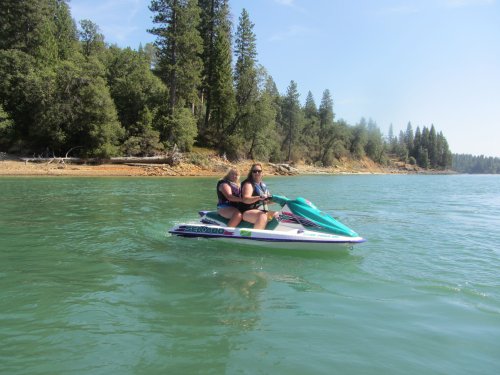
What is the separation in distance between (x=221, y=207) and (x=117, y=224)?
3.80 meters

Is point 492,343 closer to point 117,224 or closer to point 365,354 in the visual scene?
point 365,354

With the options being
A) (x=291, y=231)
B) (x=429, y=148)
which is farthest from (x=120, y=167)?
(x=429, y=148)

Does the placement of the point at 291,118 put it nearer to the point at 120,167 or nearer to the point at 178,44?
the point at 178,44

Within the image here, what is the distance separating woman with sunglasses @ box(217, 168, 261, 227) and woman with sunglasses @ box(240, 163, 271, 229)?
4.9 inches

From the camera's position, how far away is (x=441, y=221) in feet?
44.9

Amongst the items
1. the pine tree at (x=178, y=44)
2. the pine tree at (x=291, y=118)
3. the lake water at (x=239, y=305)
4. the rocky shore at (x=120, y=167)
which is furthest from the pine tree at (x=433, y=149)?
the lake water at (x=239, y=305)

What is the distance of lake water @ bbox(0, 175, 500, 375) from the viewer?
13.3ft

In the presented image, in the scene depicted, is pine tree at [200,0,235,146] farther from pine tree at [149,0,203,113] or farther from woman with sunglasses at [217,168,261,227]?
woman with sunglasses at [217,168,261,227]

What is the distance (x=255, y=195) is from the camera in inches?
354

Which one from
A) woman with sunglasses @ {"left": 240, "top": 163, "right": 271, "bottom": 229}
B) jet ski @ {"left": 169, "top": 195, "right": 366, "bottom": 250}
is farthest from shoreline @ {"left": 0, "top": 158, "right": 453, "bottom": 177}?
woman with sunglasses @ {"left": 240, "top": 163, "right": 271, "bottom": 229}

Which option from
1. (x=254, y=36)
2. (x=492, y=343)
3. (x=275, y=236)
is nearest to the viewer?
(x=492, y=343)

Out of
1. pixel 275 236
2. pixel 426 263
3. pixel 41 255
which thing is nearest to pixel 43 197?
pixel 41 255

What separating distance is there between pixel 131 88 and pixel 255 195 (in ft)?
125

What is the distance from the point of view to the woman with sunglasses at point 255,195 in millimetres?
8828
